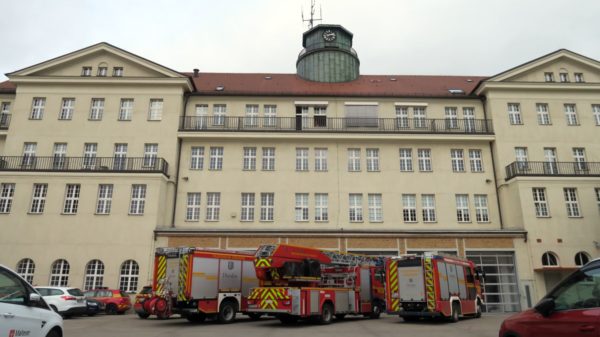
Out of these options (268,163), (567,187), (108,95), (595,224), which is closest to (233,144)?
(268,163)

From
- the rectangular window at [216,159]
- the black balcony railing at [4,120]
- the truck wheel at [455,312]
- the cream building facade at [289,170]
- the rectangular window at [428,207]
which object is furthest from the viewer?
the black balcony railing at [4,120]

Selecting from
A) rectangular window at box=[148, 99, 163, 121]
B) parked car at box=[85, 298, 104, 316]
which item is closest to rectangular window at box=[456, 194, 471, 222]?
rectangular window at box=[148, 99, 163, 121]

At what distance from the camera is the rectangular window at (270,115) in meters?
29.8

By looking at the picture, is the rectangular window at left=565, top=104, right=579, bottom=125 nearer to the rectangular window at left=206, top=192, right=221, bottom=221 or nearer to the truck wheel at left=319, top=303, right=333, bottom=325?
the truck wheel at left=319, top=303, right=333, bottom=325

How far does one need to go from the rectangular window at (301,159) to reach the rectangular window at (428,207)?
7948mm

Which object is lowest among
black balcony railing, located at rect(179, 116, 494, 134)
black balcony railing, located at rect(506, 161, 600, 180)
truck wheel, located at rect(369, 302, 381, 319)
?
truck wheel, located at rect(369, 302, 381, 319)

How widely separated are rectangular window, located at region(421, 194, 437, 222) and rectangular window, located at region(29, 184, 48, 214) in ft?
77.2

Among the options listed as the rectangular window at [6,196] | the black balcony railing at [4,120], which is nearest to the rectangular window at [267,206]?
the rectangular window at [6,196]

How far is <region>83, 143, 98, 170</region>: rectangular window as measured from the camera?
89.8 ft

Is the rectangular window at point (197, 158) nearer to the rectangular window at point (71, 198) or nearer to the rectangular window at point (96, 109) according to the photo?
the rectangular window at point (96, 109)

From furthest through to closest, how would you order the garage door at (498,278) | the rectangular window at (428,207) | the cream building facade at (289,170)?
the rectangular window at (428,207) → the garage door at (498,278) → the cream building facade at (289,170)

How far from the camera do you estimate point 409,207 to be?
27609mm

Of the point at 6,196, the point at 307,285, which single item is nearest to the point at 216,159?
the point at 6,196

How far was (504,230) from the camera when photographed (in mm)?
25859
